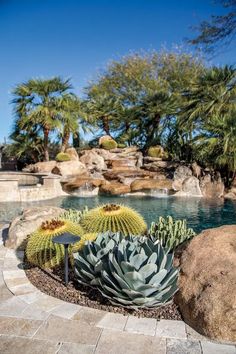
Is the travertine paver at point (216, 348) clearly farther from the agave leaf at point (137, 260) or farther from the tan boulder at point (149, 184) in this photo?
the tan boulder at point (149, 184)

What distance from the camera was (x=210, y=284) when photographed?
124 inches

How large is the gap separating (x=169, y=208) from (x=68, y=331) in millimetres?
9514

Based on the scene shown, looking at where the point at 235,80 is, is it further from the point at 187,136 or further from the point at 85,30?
the point at 85,30

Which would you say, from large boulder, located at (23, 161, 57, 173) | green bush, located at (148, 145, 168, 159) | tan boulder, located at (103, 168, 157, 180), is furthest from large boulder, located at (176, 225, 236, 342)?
green bush, located at (148, 145, 168, 159)

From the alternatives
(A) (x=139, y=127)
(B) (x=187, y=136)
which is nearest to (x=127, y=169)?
(B) (x=187, y=136)

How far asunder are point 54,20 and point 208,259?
920 centimetres

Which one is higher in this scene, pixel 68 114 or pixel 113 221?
pixel 68 114

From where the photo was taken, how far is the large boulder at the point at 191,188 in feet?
52.1

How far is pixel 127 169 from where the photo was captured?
1825cm

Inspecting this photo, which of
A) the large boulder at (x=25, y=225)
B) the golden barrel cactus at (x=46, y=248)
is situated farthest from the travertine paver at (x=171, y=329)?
the large boulder at (x=25, y=225)

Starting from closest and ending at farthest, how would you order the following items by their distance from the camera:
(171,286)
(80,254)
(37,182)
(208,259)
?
(171,286) → (208,259) → (80,254) → (37,182)

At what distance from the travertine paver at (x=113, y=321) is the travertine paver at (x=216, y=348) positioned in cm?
76

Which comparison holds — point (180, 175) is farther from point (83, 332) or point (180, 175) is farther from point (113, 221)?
point (83, 332)

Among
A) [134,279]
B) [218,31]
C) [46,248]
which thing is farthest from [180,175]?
[134,279]
